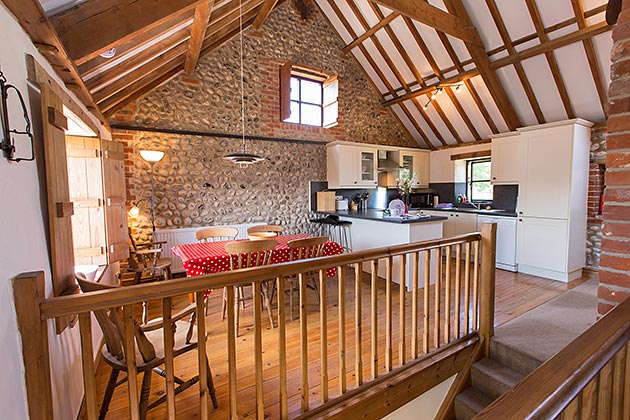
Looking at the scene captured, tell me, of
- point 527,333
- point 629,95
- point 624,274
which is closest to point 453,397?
point 527,333

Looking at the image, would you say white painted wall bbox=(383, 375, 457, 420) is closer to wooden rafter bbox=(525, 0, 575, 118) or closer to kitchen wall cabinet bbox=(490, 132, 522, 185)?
kitchen wall cabinet bbox=(490, 132, 522, 185)

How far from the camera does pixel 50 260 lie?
1.55 metres

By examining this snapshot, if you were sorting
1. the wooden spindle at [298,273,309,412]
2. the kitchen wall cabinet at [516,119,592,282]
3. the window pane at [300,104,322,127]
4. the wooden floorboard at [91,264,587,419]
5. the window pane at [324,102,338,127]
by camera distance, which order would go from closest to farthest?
the wooden spindle at [298,273,309,412] < the wooden floorboard at [91,264,587,419] < the kitchen wall cabinet at [516,119,592,282] < the window pane at [300,104,322,127] < the window pane at [324,102,338,127]

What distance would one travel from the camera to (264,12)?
4613mm

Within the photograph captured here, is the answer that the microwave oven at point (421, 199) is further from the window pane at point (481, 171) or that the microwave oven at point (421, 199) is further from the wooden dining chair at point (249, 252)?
the wooden dining chair at point (249, 252)

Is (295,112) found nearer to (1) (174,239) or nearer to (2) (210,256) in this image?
(1) (174,239)

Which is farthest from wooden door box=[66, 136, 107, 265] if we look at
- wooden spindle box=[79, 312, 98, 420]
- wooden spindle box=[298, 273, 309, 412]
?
wooden spindle box=[298, 273, 309, 412]

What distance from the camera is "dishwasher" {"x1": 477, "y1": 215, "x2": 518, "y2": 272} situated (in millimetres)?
4762

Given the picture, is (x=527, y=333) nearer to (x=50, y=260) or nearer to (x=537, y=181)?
(x=537, y=181)

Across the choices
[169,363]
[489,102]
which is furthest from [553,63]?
[169,363]

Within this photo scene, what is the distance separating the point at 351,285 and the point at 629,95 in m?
3.56

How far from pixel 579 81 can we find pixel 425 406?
490 cm

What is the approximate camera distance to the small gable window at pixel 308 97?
5.31 m

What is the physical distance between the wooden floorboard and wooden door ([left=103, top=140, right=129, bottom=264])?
0.89m
